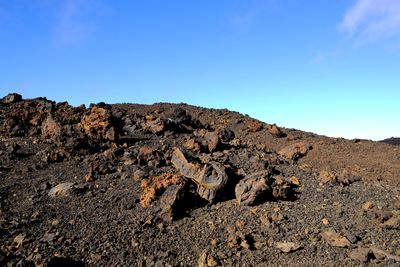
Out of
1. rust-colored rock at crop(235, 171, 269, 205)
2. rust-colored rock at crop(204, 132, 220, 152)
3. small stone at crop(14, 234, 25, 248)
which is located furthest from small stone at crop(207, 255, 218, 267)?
rust-colored rock at crop(204, 132, 220, 152)

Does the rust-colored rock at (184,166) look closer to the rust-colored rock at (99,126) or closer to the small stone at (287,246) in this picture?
the small stone at (287,246)

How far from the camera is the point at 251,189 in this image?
9961mm

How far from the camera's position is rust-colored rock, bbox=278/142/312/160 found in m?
14.4

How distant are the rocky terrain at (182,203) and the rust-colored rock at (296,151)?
0.15 feet

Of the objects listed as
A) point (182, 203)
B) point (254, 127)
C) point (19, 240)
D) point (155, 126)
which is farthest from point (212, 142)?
point (19, 240)

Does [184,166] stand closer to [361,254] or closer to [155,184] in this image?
[155,184]

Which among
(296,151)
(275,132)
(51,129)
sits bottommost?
(296,151)

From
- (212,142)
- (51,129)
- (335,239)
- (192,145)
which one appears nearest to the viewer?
(335,239)

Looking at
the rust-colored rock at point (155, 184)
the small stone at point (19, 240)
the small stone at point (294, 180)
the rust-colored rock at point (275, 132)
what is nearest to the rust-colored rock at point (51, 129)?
the rust-colored rock at point (155, 184)

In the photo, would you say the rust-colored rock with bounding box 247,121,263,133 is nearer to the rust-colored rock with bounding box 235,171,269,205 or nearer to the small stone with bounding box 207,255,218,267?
the rust-colored rock with bounding box 235,171,269,205

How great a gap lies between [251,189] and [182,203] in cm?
159

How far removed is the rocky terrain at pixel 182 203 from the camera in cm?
840

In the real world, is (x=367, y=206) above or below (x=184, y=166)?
below

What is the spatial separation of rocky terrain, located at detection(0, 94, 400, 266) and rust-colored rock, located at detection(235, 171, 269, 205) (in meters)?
Result: 0.02
